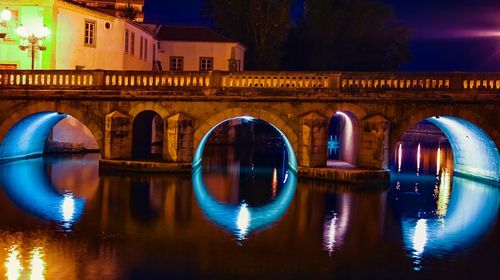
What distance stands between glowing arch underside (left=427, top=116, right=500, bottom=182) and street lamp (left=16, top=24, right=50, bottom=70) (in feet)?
64.1

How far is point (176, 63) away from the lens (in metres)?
48.4

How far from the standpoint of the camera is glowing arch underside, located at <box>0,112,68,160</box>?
2997 centimetres

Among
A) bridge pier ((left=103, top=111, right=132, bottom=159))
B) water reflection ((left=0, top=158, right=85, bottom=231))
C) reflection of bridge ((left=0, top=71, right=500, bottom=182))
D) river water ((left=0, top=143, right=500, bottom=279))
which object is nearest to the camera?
river water ((left=0, top=143, right=500, bottom=279))

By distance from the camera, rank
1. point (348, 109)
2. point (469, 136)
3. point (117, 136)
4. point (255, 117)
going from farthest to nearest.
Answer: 1. point (469, 136)
2. point (117, 136)
3. point (255, 117)
4. point (348, 109)

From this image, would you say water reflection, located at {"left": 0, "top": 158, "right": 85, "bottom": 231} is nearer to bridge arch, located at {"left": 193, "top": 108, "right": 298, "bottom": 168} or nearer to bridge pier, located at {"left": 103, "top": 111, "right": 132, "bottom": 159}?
bridge pier, located at {"left": 103, "top": 111, "right": 132, "bottom": 159}

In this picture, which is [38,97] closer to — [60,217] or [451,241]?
[60,217]

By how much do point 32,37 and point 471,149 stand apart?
72.0 ft

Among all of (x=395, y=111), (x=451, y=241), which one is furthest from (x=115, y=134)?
(x=451, y=241)

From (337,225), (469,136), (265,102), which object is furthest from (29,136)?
(469,136)

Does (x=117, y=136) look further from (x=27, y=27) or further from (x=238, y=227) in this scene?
(x=238, y=227)

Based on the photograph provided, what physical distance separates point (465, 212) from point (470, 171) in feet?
31.4

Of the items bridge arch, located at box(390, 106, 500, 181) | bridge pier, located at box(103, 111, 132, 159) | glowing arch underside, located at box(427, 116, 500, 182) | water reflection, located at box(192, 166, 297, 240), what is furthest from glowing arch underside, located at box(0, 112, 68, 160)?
glowing arch underside, located at box(427, 116, 500, 182)

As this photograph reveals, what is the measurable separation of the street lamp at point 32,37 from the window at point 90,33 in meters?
4.12

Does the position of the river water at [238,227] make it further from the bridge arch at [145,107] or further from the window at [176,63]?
the window at [176,63]
